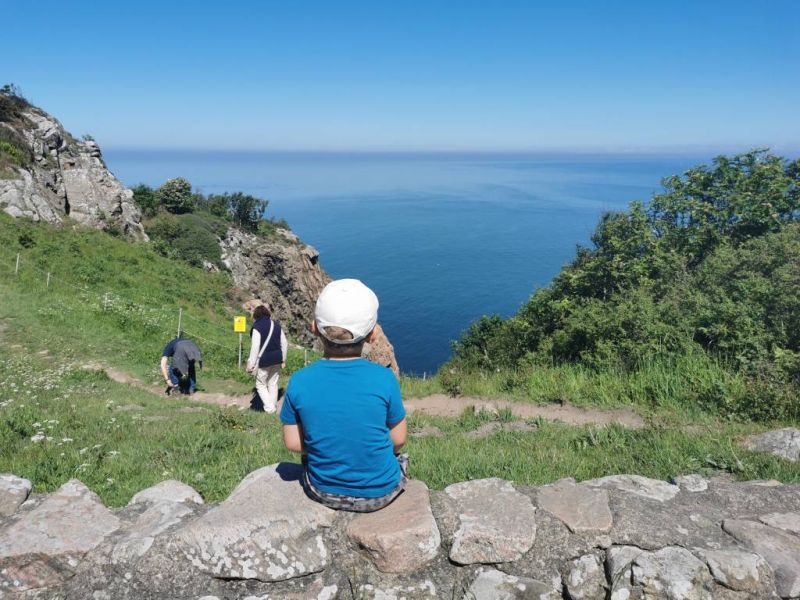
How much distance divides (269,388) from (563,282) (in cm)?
955

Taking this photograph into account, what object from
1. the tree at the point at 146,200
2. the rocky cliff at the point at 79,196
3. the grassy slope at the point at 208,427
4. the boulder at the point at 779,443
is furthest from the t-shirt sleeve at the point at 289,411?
the tree at the point at 146,200

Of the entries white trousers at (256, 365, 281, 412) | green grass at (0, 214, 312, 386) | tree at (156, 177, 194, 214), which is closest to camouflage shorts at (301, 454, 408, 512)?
white trousers at (256, 365, 281, 412)

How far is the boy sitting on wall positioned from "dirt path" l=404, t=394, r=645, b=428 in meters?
4.68

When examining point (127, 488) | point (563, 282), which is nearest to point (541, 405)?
point (127, 488)

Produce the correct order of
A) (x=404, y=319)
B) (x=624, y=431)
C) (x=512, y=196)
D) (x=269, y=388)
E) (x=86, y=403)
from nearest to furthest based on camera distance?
(x=624, y=431) < (x=86, y=403) < (x=269, y=388) < (x=404, y=319) < (x=512, y=196)

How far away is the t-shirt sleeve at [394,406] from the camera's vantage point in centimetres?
344

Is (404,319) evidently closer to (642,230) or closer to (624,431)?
(642,230)

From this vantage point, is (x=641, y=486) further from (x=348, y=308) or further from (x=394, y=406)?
(x=348, y=308)

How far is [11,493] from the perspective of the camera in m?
4.32

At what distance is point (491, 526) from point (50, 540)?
2.90 m

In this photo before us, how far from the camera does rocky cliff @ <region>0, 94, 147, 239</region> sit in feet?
93.1

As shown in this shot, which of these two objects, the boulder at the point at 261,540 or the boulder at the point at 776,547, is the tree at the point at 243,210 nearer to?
the boulder at the point at 261,540

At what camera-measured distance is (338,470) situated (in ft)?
11.6

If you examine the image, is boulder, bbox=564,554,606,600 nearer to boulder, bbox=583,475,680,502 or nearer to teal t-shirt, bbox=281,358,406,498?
boulder, bbox=583,475,680,502
